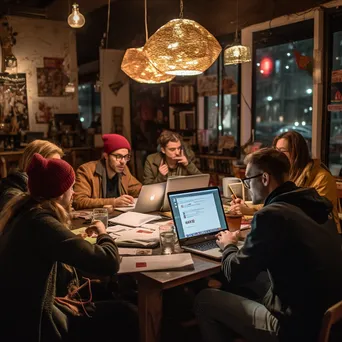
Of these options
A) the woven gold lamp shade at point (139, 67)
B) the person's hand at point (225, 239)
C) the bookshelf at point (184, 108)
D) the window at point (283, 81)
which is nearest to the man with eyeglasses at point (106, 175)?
the woven gold lamp shade at point (139, 67)

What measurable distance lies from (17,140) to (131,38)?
2.47 m

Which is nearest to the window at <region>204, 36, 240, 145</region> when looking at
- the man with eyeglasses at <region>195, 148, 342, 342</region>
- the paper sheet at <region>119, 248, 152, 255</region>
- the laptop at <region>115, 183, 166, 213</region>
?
the laptop at <region>115, 183, 166, 213</region>

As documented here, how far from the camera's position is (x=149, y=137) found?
22.9ft

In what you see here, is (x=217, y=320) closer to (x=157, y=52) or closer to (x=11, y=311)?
(x=11, y=311)

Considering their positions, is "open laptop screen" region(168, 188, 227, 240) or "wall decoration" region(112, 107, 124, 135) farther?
"wall decoration" region(112, 107, 124, 135)

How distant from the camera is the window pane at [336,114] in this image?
14.2 ft

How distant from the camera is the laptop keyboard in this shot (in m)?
2.20

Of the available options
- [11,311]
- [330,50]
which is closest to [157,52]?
[11,311]

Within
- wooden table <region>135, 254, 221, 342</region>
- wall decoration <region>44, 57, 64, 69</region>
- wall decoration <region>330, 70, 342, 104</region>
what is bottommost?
wooden table <region>135, 254, 221, 342</region>

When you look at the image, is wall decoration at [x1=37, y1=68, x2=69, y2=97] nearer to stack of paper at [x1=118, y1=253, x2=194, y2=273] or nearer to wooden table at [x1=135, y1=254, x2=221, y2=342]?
stack of paper at [x1=118, y1=253, x2=194, y2=273]

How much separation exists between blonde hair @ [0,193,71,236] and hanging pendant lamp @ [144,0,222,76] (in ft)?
3.55

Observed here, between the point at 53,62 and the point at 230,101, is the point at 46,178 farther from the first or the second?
the point at 53,62

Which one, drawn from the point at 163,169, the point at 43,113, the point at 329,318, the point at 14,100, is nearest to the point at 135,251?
the point at 329,318

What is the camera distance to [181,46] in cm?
233
